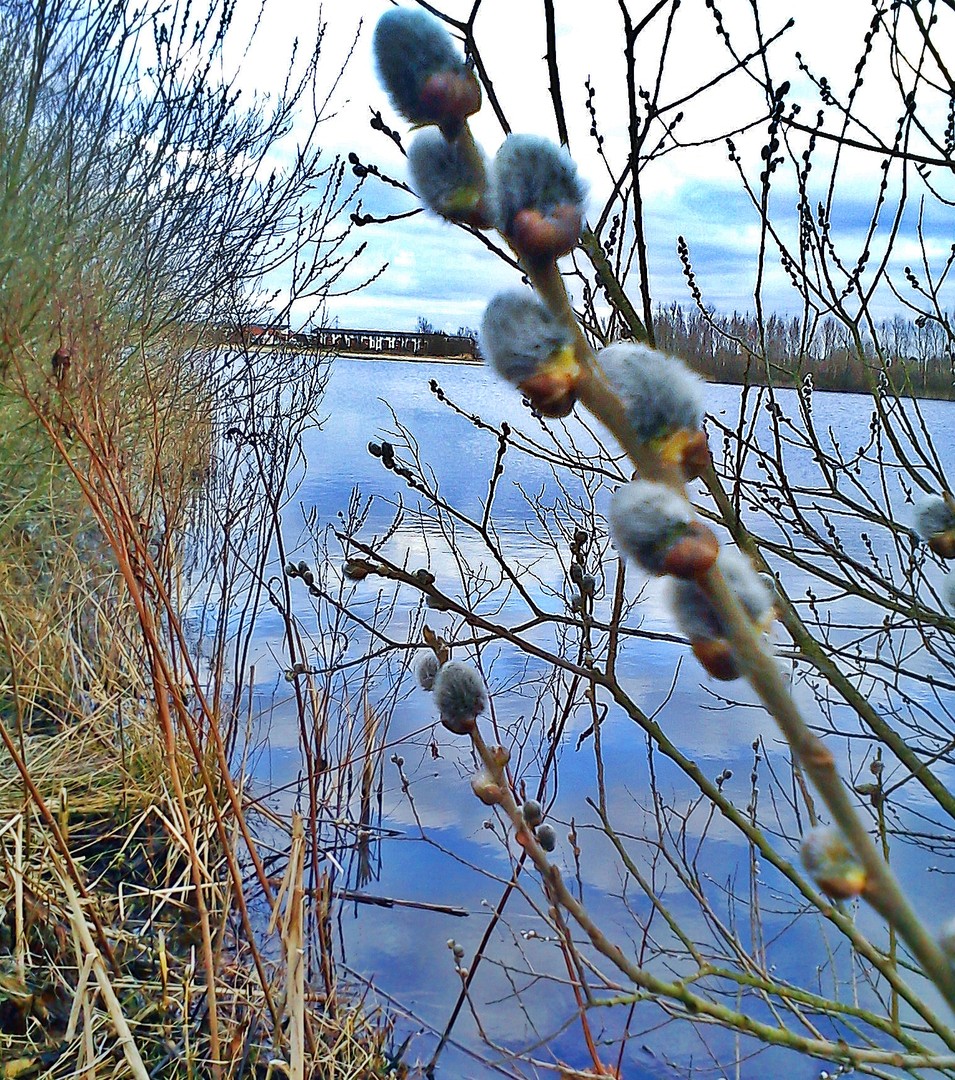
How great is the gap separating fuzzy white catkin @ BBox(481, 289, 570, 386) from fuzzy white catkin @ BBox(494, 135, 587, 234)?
0.06 feet

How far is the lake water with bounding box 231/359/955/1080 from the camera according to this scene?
190cm

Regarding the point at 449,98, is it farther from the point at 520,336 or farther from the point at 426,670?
the point at 426,670

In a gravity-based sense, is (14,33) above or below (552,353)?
above

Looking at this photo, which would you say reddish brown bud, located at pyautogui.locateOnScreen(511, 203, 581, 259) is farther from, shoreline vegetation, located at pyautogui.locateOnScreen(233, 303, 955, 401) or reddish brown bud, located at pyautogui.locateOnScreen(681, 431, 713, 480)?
shoreline vegetation, located at pyautogui.locateOnScreen(233, 303, 955, 401)

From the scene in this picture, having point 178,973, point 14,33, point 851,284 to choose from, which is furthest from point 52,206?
point 851,284

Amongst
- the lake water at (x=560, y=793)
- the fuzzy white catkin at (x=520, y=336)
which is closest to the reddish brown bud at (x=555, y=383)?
the fuzzy white catkin at (x=520, y=336)

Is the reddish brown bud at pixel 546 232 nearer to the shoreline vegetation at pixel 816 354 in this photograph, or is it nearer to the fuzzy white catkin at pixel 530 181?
the fuzzy white catkin at pixel 530 181

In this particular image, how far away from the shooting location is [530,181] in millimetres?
237

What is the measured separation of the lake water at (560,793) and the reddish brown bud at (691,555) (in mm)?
1014

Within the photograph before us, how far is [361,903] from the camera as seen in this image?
2584 millimetres

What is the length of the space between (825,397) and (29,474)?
9.22 ft

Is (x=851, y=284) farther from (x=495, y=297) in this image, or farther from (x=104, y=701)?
(x=104, y=701)

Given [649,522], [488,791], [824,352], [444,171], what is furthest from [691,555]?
[824,352]

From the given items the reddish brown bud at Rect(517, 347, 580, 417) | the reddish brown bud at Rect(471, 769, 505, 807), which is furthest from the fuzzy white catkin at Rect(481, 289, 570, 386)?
the reddish brown bud at Rect(471, 769, 505, 807)
